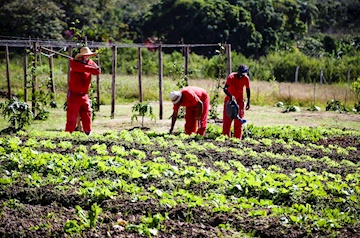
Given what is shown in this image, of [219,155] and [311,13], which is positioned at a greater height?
[311,13]

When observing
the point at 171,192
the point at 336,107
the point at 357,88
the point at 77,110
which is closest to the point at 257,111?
the point at 336,107

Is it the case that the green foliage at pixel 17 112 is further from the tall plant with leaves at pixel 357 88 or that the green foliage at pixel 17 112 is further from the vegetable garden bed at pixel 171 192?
the tall plant with leaves at pixel 357 88

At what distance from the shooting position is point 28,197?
24.7 ft

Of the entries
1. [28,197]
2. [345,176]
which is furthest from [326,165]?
[28,197]

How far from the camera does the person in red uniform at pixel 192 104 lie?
1166cm

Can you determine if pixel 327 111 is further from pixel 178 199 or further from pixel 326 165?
pixel 178 199

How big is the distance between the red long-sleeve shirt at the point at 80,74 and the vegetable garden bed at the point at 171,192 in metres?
1.64

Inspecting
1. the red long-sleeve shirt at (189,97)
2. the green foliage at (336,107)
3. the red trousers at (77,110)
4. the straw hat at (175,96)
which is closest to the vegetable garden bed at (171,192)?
the straw hat at (175,96)

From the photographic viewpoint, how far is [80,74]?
39.2 feet

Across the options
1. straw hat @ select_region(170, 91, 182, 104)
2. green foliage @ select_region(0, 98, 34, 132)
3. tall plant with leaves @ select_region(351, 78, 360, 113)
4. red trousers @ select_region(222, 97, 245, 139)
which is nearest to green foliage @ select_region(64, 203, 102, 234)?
straw hat @ select_region(170, 91, 182, 104)

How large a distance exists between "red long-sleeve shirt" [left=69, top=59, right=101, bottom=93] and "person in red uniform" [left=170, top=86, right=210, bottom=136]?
1.59 metres

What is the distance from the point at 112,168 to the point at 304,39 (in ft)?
127

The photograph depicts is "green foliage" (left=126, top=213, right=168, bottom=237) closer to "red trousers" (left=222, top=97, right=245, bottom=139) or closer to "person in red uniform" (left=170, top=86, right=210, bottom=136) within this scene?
"person in red uniform" (left=170, top=86, right=210, bottom=136)

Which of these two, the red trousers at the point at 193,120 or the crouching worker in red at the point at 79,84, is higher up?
the crouching worker in red at the point at 79,84
